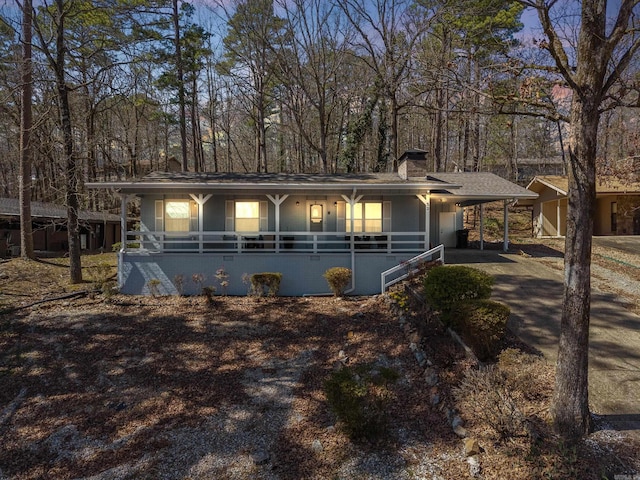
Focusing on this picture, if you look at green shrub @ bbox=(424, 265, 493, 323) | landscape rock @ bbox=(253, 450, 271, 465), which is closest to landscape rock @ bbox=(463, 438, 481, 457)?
landscape rock @ bbox=(253, 450, 271, 465)

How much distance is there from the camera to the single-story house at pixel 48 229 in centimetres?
1773

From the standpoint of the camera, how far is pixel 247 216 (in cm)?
1288

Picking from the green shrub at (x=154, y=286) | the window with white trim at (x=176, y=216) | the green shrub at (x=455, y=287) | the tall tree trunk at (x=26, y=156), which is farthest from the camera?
the tall tree trunk at (x=26, y=156)

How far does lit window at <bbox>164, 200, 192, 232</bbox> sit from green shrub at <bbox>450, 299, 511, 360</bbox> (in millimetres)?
10260

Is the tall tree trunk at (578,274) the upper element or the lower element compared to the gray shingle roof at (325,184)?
lower

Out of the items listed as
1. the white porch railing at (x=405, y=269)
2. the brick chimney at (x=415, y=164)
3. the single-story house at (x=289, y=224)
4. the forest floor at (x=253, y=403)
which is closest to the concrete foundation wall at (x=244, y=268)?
the single-story house at (x=289, y=224)

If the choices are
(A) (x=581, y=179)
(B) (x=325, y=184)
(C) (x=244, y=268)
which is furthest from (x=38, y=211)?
(A) (x=581, y=179)

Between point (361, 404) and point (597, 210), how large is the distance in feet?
74.1

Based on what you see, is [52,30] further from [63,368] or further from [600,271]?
[600,271]

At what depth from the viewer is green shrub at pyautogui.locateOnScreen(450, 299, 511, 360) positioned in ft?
17.9

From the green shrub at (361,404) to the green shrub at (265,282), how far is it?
241 inches

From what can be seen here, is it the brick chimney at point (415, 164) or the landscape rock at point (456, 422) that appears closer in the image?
the landscape rock at point (456, 422)

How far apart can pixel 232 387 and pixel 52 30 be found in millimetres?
13331

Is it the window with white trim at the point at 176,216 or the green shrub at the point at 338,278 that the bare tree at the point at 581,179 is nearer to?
the green shrub at the point at 338,278
